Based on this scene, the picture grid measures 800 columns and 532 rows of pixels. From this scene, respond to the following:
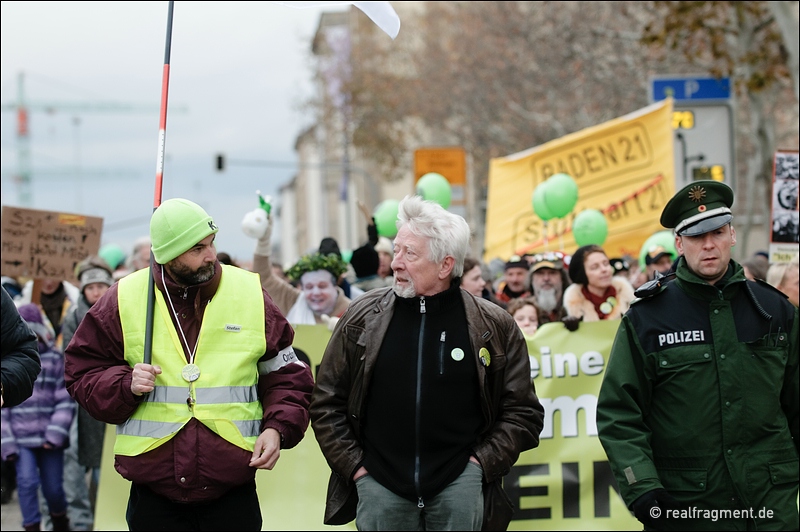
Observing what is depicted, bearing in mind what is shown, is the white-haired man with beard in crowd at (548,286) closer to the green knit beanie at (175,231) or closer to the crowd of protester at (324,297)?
the crowd of protester at (324,297)

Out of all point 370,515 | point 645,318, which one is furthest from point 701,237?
point 370,515

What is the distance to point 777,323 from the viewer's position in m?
4.65

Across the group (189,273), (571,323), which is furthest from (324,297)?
(189,273)

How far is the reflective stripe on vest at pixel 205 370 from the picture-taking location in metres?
4.45

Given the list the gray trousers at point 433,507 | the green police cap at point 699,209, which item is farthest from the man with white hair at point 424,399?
the green police cap at point 699,209

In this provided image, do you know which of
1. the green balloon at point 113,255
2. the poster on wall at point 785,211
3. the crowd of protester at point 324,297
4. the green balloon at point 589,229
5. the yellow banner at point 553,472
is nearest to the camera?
the yellow banner at point 553,472

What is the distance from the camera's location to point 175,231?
4461mm

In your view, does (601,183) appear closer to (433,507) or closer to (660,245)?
(660,245)

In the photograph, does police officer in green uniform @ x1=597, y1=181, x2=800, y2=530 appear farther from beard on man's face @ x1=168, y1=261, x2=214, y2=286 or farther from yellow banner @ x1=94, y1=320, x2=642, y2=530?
yellow banner @ x1=94, y1=320, x2=642, y2=530

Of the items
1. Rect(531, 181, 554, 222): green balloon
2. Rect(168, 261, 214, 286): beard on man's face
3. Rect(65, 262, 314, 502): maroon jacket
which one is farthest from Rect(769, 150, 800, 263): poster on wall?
Rect(168, 261, 214, 286): beard on man's face

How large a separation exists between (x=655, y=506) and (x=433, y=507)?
86cm

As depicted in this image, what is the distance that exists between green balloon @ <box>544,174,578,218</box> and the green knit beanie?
26.1ft

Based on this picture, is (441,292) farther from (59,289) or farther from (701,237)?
(59,289)

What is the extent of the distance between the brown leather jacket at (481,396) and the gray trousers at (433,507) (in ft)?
0.23
